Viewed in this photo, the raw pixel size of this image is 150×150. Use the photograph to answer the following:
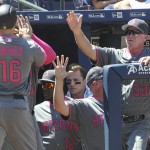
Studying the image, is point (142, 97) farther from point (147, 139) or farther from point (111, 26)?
point (111, 26)

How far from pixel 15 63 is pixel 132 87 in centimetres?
78

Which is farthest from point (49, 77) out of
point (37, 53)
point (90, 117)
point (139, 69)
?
point (139, 69)

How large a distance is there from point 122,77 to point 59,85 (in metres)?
0.81

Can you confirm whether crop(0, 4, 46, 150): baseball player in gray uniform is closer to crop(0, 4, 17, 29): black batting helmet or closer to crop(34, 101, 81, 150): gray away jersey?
crop(0, 4, 17, 29): black batting helmet

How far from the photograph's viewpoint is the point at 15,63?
10.0 feet

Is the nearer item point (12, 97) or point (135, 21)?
point (12, 97)

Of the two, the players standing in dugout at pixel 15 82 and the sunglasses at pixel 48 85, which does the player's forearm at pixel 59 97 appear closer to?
the players standing in dugout at pixel 15 82

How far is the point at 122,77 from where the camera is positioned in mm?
2096

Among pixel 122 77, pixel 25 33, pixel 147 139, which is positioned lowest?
pixel 147 139

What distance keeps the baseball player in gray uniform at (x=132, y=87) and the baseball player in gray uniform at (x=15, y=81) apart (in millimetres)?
569

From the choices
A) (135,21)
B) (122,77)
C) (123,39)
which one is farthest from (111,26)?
(122,77)

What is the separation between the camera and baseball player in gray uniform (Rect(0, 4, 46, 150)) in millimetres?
3041

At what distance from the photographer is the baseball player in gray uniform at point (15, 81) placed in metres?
3.04

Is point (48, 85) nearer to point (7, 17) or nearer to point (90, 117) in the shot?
point (90, 117)
